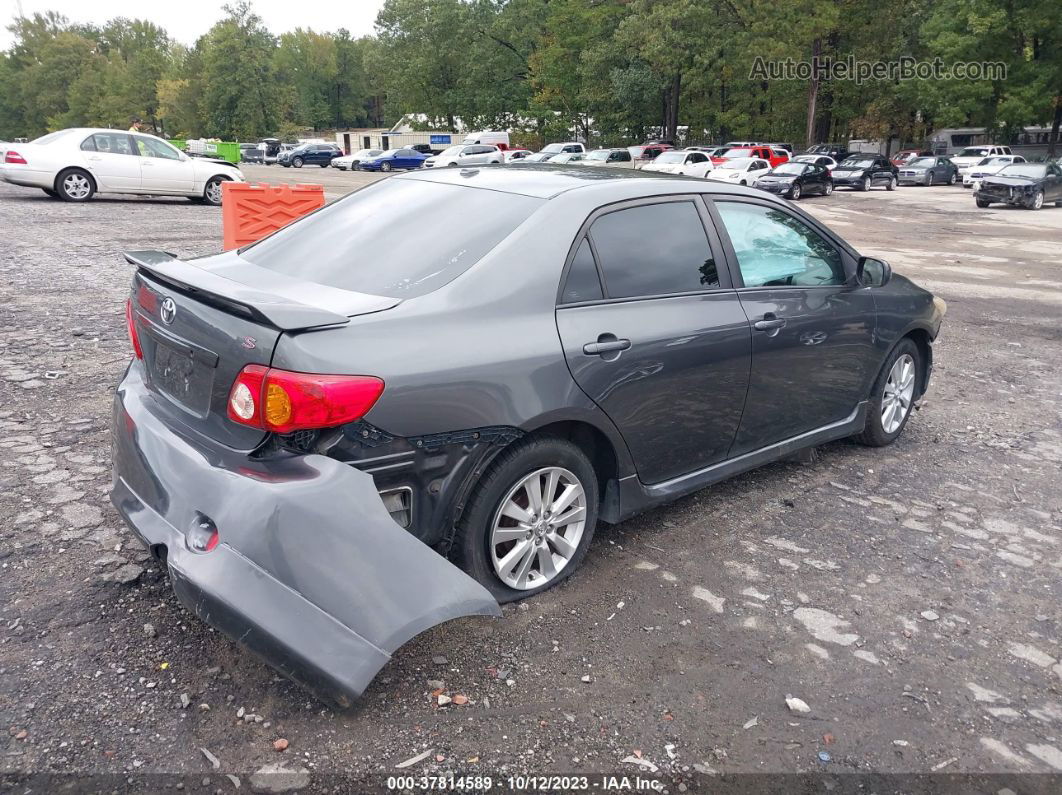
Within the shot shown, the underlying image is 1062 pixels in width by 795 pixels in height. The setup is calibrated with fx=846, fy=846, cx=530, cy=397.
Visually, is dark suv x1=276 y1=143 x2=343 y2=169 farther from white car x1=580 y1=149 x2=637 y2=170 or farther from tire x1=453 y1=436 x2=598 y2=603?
tire x1=453 y1=436 x2=598 y2=603

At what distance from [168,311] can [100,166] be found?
16.6 metres

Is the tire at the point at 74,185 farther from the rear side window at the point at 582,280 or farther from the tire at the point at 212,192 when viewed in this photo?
the rear side window at the point at 582,280

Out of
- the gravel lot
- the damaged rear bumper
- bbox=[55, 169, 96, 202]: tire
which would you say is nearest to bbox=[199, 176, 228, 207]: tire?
bbox=[55, 169, 96, 202]: tire

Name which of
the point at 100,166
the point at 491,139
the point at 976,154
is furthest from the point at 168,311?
the point at 491,139

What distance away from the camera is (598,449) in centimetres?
353

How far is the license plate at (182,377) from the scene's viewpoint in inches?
114

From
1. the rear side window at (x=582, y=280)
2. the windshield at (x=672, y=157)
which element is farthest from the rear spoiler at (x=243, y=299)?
the windshield at (x=672, y=157)

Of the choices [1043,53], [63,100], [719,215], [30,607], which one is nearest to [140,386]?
[30,607]

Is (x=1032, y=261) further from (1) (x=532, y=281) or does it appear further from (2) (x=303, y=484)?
(2) (x=303, y=484)

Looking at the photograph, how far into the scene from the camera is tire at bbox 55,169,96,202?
1720 cm

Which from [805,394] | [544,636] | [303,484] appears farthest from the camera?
[805,394]

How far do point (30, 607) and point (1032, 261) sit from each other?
16028 millimetres

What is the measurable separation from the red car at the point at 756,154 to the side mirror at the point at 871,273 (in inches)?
1303

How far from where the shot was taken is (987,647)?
3191 millimetres
